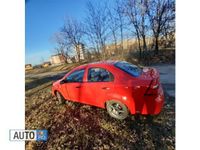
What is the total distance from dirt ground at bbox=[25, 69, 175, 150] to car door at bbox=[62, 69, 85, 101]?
22 cm

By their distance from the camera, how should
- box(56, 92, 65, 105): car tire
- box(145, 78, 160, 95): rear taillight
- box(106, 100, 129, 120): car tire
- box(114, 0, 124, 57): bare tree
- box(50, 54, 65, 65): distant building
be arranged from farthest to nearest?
1. box(56, 92, 65, 105): car tire
2. box(50, 54, 65, 65): distant building
3. box(114, 0, 124, 57): bare tree
4. box(106, 100, 129, 120): car tire
5. box(145, 78, 160, 95): rear taillight

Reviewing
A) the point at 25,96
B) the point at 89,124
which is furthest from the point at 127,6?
the point at 25,96

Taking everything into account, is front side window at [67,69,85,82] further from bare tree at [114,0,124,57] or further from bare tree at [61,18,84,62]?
bare tree at [114,0,124,57]

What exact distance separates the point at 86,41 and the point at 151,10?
132 centimetres

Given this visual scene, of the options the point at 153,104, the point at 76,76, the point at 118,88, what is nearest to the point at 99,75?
the point at 118,88

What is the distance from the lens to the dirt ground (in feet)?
9.29

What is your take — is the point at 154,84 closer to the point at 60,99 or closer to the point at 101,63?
the point at 101,63

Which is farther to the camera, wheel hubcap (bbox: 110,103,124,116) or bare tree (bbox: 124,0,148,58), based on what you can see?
bare tree (bbox: 124,0,148,58)

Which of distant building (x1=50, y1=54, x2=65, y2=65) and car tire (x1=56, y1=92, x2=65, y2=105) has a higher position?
distant building (x1=50, y1=54, x2=65, y2=65)

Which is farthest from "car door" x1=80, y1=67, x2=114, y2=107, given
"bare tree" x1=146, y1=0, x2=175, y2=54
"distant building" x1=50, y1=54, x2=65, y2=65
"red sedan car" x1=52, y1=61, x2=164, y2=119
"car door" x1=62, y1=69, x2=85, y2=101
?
"bare tree" x1=146, y1=0, x2=175, y2=54

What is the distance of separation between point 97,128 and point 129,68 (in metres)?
1.12

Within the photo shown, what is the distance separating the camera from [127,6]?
3.47 metres
